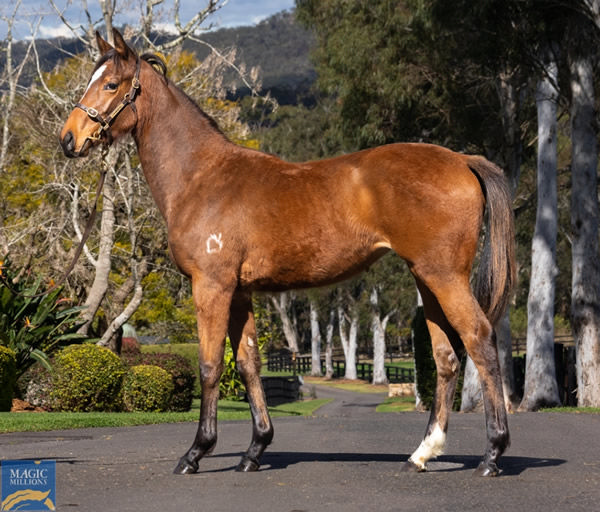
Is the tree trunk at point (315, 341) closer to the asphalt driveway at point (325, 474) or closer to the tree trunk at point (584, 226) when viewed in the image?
the tree trunk at point (584, 226)

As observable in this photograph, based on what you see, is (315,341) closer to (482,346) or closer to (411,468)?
(411,468)

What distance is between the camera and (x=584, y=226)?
1867 cm

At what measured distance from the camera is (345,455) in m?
7.58

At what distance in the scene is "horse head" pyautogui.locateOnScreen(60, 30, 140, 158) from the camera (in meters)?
7.00

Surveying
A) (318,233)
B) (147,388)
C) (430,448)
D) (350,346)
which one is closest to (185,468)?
(430,448)

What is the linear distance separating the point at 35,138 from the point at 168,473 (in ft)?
71.2

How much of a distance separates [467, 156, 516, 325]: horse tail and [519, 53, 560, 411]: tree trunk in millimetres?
13939

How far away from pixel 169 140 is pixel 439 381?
3.01 m

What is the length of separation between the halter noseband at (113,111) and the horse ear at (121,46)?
0.41 feet

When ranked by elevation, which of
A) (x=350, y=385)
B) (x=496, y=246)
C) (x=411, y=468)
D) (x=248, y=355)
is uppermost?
(x=496, y=246)

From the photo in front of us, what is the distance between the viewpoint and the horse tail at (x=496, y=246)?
651cm

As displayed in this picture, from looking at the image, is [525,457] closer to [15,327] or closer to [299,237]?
[299,237]

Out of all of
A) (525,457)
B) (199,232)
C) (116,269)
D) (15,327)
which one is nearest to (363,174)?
(199,232)

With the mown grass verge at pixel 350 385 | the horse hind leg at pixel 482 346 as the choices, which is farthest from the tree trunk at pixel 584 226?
the mown grass verge at pixel 350 385
